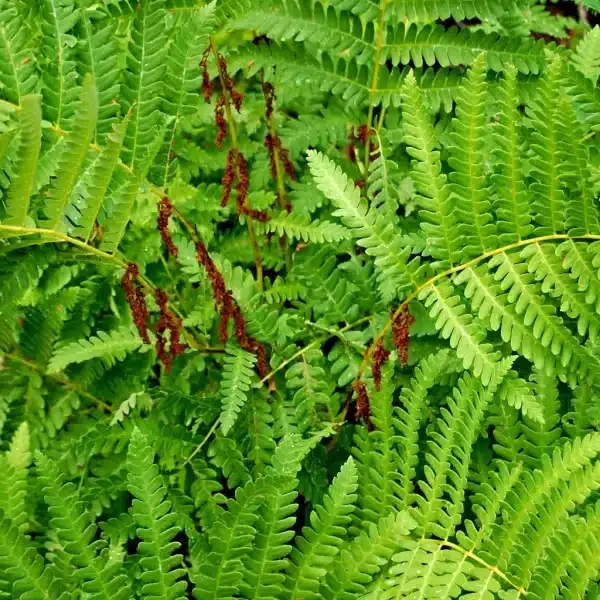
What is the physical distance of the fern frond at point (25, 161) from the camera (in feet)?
3.41

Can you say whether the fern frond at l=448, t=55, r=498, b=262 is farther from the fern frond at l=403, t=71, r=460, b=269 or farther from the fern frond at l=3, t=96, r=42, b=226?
the fern frond at l=3, t=96, r=42, b=226

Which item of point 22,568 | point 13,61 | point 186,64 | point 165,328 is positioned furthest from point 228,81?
point 22,568

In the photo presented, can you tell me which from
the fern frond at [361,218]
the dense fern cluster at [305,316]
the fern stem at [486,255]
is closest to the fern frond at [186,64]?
the dense fern cluster at [305,316]

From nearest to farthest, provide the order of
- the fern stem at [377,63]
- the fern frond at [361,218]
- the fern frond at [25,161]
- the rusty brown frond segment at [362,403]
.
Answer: the fern frond at [25,161], the fern frond at [361,218], the rusty brown frond segment at [362,403], the fern stem at [377,63]

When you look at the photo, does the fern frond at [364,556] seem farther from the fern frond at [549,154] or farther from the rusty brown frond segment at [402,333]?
the fern frond at [549,154]

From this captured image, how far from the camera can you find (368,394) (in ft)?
4.79

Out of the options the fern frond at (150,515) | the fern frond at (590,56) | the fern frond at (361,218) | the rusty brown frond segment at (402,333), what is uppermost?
the fern frond at (590,56)

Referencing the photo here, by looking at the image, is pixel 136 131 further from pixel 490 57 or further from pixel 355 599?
pixel 355 599

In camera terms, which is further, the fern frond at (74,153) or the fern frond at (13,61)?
the fern frond at (13,61)

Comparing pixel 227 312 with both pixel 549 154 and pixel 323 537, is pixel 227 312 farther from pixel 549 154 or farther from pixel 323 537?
pixel 549 154

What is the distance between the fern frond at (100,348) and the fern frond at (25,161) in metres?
0.38

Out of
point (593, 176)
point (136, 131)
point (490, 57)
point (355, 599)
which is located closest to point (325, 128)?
point (490, 57)

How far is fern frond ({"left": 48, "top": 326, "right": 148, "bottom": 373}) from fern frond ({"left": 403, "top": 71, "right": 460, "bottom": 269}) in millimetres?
674

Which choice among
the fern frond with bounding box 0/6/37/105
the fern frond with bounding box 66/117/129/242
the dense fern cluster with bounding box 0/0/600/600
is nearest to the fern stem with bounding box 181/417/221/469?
the dense fern cluster with bounding box 0/0/600/600
